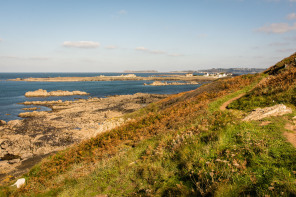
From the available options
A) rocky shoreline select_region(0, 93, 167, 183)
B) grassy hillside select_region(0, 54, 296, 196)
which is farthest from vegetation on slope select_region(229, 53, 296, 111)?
rocky shoreline select_region(0, 93, 167, 183)

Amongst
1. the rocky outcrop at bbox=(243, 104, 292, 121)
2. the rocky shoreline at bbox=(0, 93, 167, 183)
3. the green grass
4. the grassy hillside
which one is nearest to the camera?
the green grass

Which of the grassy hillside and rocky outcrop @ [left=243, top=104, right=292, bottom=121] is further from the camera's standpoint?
rocky outcrop @ [left=243, top=104, right=292, bottom=121]

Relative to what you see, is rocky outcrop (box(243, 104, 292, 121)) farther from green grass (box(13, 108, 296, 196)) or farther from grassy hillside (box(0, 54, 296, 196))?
green grass (box(13, 108, 296, 196))

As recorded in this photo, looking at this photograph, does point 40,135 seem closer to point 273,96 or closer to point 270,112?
point 270,112

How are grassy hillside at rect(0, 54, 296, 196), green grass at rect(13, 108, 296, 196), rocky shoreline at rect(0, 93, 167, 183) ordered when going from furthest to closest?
rocky shoreline at rect(0, 93, 167, 183), grassy hillside at rect(0, 54, 296, 196), green grass at rect(13, 108, 296, 196)

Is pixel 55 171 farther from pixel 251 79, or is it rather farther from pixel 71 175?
pixel 251 79

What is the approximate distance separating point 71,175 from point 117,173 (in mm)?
3044

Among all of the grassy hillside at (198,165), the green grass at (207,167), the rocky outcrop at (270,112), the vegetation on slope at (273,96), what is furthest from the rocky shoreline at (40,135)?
the rocky outcrop at (270,112)

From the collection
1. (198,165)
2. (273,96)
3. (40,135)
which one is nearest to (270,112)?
(273,96)

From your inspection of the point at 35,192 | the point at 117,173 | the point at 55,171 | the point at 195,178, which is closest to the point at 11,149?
Answer: the point at 55,171

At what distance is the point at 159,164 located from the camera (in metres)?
7.95

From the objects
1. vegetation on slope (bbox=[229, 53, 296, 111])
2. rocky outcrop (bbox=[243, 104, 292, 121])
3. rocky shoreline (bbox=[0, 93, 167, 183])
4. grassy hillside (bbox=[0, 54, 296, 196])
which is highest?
vegetation on slope (bbox=[229, 53, 296, 111])

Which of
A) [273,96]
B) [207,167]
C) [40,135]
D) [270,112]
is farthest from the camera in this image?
[40,135]

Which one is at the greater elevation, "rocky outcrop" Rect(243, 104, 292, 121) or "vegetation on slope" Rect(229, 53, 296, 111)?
"vegetation on slope" Rect(229, 53, 296, 111)
